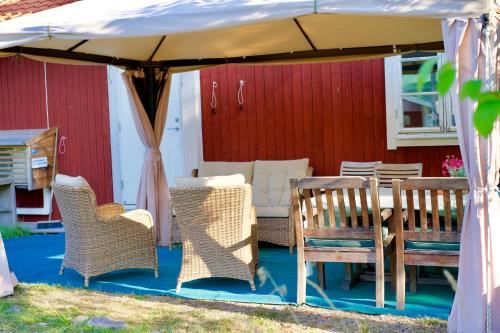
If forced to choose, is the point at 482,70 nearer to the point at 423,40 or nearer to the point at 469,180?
the point at 469,180

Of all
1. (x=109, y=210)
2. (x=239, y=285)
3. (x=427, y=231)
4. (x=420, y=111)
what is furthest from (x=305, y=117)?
(x=427, y=231)

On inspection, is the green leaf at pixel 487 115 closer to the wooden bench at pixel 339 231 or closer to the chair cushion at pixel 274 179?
the wooden bench at pixel 339 231

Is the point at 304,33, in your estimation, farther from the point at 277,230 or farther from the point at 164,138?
the point at 164,138

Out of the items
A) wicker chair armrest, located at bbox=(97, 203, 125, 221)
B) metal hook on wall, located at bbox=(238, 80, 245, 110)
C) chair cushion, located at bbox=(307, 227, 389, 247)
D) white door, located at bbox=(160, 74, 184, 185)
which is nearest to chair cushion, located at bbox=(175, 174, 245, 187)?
→ chair cushion, located at bbox=(307, 227, 389, 247)

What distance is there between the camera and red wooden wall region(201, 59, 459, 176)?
745 cm

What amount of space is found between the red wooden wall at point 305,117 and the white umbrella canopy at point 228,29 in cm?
102

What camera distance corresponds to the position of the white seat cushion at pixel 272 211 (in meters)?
6.56

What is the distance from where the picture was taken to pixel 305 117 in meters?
7.83

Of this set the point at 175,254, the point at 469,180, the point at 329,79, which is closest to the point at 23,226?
the point at 175,254

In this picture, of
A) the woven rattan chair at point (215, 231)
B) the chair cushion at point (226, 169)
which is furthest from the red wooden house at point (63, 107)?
the woven rattan chair at point (215, 231)

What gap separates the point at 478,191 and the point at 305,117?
171 inches

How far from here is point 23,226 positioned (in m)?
8.96

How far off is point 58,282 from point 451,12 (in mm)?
3774

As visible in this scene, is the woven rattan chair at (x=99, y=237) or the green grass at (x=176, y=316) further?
the woven rattan chair at (x=99, y=237)
